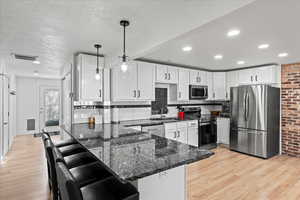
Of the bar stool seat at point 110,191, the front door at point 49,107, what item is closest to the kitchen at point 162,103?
the bar stool seat at point 110,191

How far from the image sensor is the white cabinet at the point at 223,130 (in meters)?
4.65

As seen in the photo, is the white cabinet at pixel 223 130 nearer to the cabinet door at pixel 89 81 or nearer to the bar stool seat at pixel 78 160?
the cabinet door at pixel 89 81

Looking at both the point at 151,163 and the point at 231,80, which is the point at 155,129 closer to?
the point at 151,163

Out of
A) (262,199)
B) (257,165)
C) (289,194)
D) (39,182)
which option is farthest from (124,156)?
(257,165)

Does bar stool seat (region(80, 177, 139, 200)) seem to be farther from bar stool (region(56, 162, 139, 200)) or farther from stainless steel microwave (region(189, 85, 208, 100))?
stainless steel microwave (region(189, 85, 208, 100))

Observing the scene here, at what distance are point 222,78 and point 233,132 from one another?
5.81 ft

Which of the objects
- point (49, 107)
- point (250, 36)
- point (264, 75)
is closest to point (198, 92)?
point (264, 75)

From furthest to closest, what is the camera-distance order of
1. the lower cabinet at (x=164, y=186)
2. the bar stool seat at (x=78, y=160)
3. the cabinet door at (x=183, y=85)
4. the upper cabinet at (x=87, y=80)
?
the cabinet door at (x=183, y=85), the upper cabinet at (x=87, y=80), the bar stool seat at (x=78, y=160), the lower cabinet at (x=164, y=186)

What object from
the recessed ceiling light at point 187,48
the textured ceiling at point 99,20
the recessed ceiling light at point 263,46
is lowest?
the textured ceiling at point 99,20

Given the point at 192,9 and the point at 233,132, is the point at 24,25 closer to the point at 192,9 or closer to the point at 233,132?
the point at 192,9

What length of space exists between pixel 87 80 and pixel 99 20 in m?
1.52

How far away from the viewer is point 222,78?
5.17 metres

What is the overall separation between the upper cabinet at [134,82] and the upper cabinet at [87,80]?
0.38 m

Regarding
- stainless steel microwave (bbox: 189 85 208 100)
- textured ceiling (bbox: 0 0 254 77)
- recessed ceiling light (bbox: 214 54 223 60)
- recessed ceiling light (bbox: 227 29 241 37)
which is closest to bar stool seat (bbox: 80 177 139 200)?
textured ceiling (bbox: 0 0 254 77)
